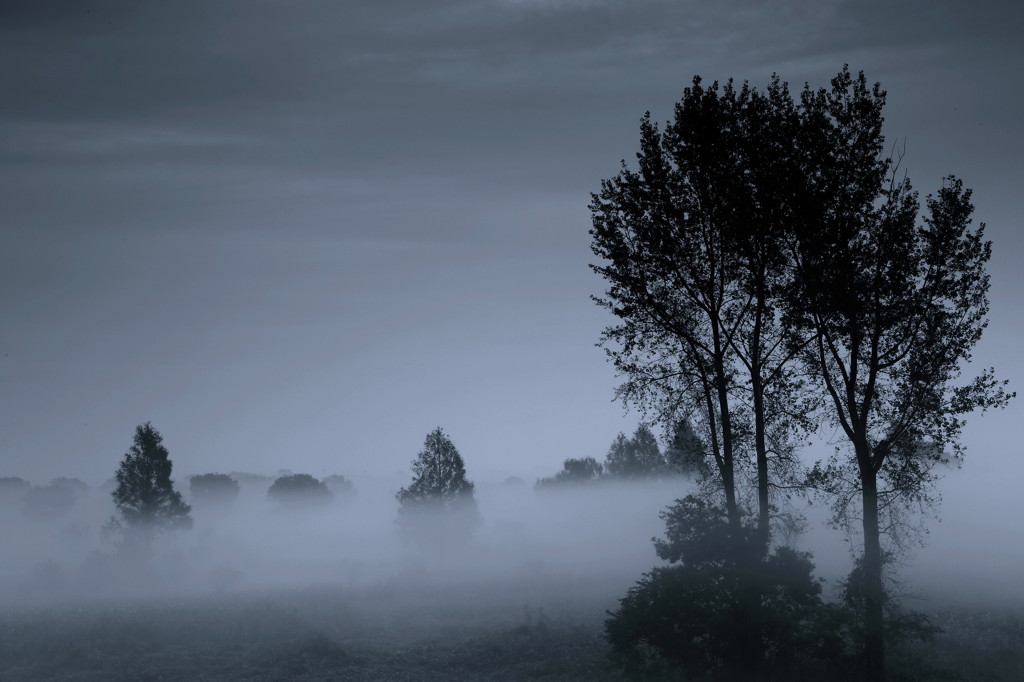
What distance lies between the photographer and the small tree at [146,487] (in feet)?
184

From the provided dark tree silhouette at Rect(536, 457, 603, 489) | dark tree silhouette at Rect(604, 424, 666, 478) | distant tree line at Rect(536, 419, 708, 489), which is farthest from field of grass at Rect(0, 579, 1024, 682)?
dark tree silhouette at Rect(536, 457, 603, 489)

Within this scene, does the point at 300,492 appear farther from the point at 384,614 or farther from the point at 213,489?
the point at 384,614

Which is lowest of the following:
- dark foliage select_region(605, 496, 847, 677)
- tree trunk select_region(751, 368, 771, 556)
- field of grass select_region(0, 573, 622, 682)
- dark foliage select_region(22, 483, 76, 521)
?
field of grass select_region(0, 573, 622, 682)

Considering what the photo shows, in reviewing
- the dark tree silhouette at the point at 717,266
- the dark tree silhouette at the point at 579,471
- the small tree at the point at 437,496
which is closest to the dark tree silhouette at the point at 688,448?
the dark tree silhouette at the point at 717,266

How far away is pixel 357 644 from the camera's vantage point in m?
28.2

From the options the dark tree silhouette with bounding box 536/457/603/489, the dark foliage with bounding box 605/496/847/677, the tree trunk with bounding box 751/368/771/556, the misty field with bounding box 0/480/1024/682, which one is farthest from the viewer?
the dark tree silhouette with bounding box 536/457/603/489

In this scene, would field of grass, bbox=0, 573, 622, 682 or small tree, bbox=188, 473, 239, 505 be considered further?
small tree, bbox=188, 473, 239, 505

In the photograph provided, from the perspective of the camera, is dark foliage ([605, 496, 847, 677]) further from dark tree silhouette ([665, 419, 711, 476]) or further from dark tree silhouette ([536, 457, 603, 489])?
dark tree silhouette ([536, 457, 603, 489])

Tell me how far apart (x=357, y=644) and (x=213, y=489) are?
390ft

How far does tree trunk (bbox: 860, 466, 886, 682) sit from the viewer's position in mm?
19438

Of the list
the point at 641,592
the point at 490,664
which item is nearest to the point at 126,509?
the point at 490,664

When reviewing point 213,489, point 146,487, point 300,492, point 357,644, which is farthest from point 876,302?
point 213,489

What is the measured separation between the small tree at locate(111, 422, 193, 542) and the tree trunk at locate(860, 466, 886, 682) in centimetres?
4969

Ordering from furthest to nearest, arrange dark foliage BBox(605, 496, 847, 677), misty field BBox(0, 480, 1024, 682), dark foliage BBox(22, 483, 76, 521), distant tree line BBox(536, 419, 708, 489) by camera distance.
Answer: dark foliage BBox(22, 483, 76, 521), distant tree line BBox(536, 419, 708, 489), misty field BBox(0, 480, 1024, 682), dark foliage BBox(605, 496, 847, 677)
